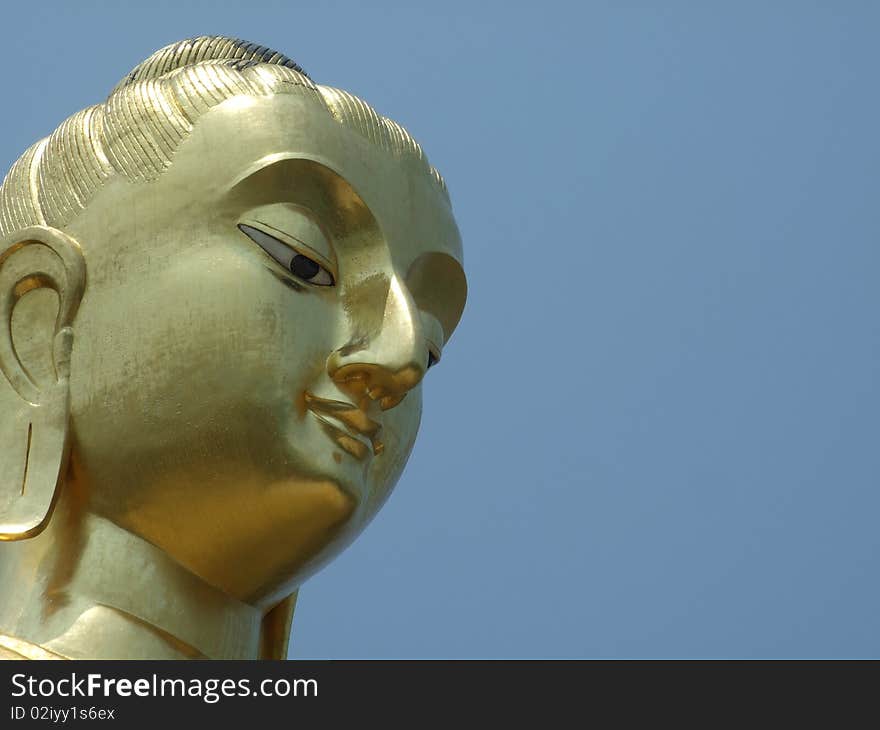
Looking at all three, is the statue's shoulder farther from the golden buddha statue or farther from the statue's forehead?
the statue's forehead

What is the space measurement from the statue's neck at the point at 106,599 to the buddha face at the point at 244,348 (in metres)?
0.06

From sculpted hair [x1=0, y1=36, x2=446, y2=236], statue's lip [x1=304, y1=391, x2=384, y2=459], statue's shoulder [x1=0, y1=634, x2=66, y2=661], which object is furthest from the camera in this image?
sculpted hair [x1=0, y1=36, x2=446, y2=236]

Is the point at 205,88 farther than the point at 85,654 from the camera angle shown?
Yes

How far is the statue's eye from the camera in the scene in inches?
290

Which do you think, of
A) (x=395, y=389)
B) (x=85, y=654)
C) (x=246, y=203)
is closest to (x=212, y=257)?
(x=246, y=203)

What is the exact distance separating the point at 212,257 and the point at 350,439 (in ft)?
2.24

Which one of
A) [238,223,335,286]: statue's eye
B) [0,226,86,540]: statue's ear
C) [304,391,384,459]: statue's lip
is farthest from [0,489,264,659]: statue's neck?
[238,223,335,286]: statue's eye

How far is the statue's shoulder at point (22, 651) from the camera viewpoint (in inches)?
277

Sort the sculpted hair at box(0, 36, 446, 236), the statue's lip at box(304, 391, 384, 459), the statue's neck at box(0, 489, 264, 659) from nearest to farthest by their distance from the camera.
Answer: the statue's neck at box(0, 489, 264, 659), the statue's lip at box(304, 391, 384, 459), the sculpted hair at box(0, 36, 446, 236)

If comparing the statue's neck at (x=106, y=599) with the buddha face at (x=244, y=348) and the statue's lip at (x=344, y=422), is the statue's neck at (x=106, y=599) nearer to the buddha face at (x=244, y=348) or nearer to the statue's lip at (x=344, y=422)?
the buddha face at (x=244, y=348)

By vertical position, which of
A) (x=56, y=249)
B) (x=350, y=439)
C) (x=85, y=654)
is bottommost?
(x=85, y=654)

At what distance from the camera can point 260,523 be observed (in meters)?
7.29

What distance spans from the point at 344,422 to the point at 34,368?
0.96 metres

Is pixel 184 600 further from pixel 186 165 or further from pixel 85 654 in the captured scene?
pixel 186 165
